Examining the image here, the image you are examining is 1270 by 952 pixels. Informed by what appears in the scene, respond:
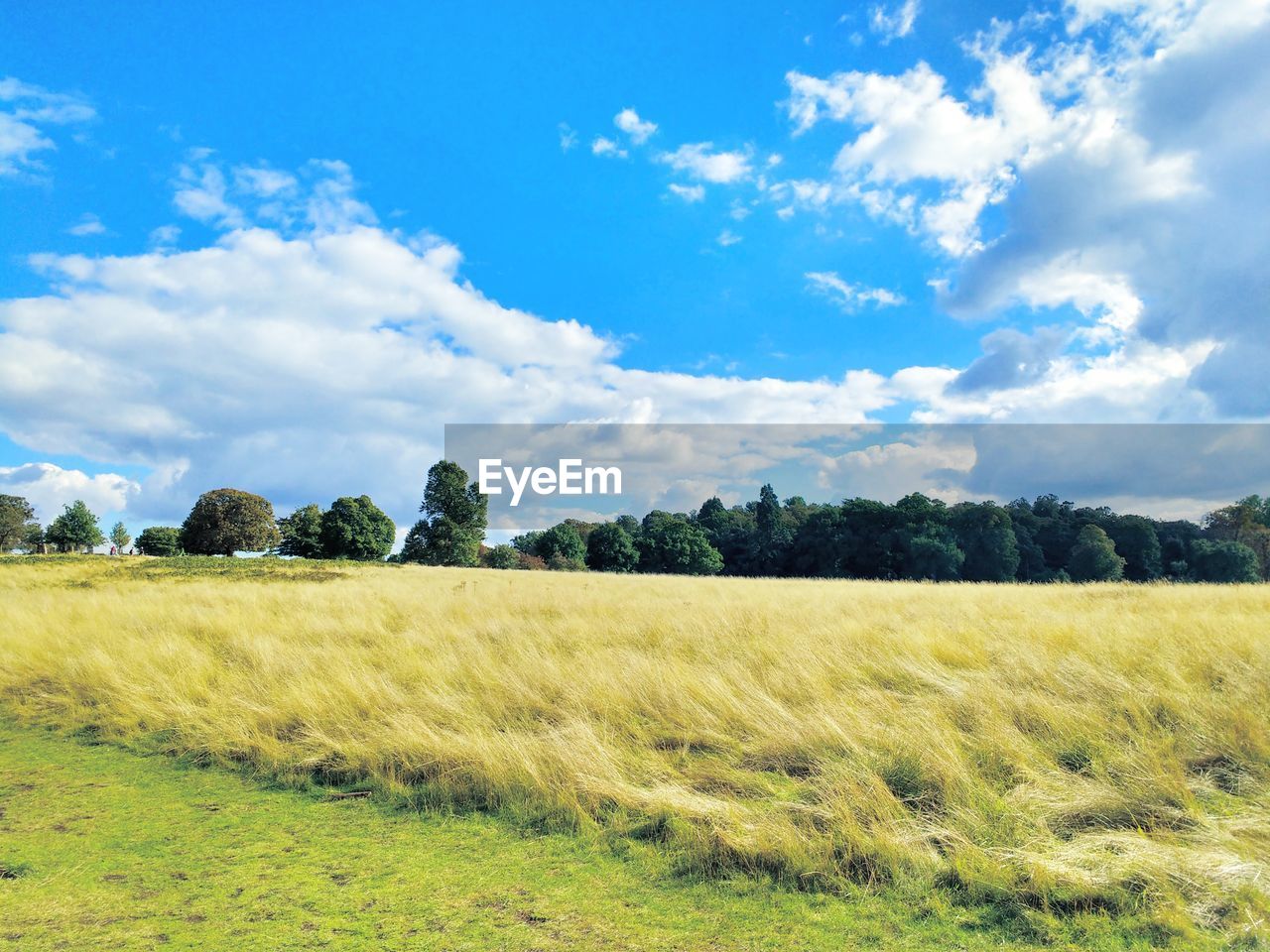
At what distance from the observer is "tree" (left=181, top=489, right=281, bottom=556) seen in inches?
2448

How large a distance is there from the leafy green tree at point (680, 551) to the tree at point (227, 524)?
37357mm

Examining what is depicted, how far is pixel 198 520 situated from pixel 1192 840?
72.5 metres

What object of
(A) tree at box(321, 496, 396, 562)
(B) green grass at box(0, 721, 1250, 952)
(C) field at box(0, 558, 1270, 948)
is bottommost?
(B) green grass at box(0, 721, 1250, 952)

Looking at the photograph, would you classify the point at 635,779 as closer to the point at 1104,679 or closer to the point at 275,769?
the point at 275,769

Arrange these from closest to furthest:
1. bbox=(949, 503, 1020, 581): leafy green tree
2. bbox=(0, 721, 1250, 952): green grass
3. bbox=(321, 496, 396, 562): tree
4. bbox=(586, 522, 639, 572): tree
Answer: bbox=(0, 721, 1250, 952): green grass → bbox=(949, 503, 1020, 581): leafy green tree → bbox=(321, 496, 396, 562): tree → bbox=(586, 522, 639, 572): tree

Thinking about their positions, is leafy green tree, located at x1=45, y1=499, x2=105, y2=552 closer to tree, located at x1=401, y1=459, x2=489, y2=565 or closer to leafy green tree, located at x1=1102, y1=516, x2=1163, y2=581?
tree, located at x1=401, y1=459, x2=489, y2=565

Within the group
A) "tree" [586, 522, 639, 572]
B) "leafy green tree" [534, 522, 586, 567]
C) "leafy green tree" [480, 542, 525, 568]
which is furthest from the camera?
"leafy green tree" [534, 522, 586, 567]

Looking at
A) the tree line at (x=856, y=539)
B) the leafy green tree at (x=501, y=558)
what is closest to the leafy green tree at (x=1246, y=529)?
the tree line at (x=856, y=539)

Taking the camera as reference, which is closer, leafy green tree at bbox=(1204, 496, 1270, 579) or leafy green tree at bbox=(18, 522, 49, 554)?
leafy green tree at bbox=(1204, 496, 1270, 579)

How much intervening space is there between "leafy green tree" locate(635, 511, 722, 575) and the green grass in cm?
6474

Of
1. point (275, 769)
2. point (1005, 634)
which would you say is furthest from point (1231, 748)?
point (275, 769)

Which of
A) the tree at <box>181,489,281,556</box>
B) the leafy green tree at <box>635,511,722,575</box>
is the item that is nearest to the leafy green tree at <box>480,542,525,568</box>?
the leafy green tree at <box>635,511,722,575</box>

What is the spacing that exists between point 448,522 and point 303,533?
67.5 ft

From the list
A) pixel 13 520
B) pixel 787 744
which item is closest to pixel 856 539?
pixel 787 744
